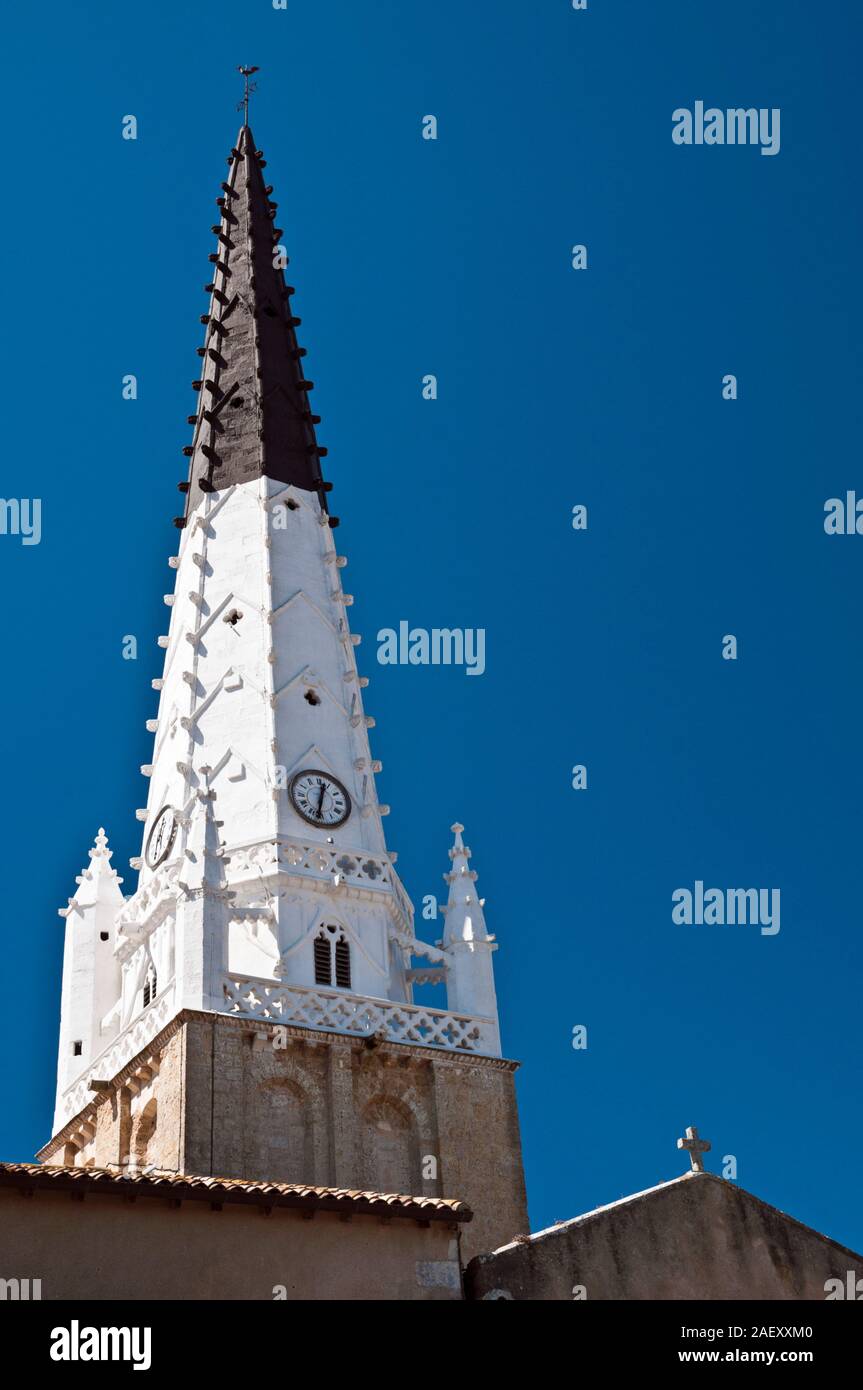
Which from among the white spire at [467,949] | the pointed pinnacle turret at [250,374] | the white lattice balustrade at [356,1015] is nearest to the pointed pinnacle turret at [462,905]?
the white spire at [467,949]

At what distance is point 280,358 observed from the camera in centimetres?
4338

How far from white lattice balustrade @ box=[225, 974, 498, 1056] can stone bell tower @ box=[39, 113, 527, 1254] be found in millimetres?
43

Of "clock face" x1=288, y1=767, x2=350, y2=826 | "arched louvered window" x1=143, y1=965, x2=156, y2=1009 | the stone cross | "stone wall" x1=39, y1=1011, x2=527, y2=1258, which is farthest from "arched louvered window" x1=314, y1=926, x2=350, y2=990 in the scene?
the stone cross

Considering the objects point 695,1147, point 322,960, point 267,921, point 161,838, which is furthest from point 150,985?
point 695,1147

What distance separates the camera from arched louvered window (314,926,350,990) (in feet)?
110

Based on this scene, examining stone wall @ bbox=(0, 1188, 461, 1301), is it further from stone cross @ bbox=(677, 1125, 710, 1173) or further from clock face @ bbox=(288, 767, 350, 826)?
clock face @ bbox=(288, 767, 350, 826)

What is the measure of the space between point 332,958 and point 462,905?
10.3ft

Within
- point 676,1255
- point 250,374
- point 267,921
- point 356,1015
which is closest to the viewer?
point 676,1255

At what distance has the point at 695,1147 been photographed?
2423 centimetres

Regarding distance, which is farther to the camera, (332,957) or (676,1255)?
(332,957)

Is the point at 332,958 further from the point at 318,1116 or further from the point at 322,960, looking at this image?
the point at 318,1116

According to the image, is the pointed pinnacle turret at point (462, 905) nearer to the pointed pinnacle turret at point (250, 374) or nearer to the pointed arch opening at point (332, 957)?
the pointed arch opening at point (332, 957)

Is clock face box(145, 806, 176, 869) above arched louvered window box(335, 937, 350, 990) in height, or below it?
above
